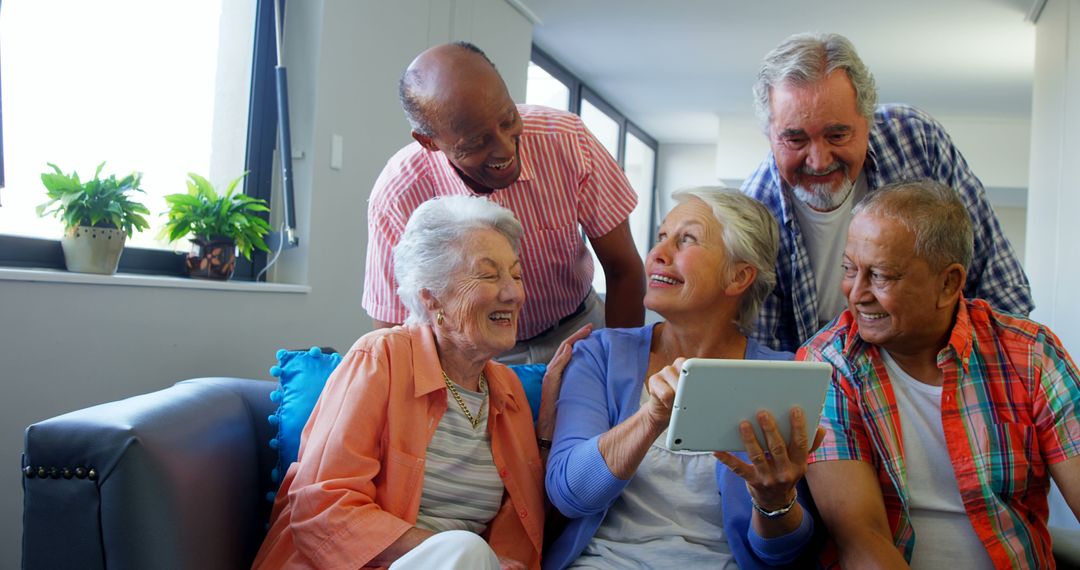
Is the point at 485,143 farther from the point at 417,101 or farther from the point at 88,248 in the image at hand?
the point at 88,248

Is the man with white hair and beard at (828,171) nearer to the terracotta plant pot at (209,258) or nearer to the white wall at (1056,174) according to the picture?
the terracotta plant pot at (209,258)

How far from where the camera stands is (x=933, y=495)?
1.60 meters

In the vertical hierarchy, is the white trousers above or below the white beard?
below

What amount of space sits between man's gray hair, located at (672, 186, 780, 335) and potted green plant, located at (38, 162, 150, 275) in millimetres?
1844

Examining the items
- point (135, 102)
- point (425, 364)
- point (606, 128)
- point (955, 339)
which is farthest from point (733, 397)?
point (606, 128)

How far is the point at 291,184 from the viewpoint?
3.56 metres

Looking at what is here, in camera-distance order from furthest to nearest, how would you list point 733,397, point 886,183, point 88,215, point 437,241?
1. point 88,215
2. point 886,183
3. point 437,241
4. point 733,397

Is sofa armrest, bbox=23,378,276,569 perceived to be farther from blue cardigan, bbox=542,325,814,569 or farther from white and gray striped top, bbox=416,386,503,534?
blue cardigan, bbox=542,325,814,569

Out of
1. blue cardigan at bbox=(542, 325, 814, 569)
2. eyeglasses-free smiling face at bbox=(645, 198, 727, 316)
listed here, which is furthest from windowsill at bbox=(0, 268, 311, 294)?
eyeglasses-free smiling face at bbox=(645, 198, 727, 316)

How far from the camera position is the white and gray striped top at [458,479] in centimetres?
167

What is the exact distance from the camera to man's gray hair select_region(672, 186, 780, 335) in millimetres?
1909

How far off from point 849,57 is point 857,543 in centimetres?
105

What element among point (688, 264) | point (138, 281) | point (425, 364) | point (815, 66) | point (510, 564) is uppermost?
point (815, 66)

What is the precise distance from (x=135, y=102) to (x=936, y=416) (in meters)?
2.98
